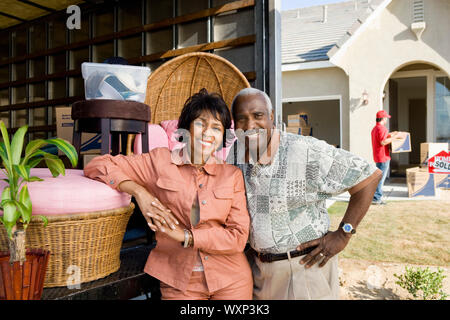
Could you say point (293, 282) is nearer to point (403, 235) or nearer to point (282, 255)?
point (282, 255)

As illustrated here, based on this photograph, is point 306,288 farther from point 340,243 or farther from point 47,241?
point 47,241

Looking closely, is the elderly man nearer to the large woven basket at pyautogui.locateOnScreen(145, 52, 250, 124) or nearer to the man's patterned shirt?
the man's patterned shirt

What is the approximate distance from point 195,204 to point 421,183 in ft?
19.7

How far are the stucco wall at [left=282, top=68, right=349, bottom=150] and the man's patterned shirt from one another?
8.03m

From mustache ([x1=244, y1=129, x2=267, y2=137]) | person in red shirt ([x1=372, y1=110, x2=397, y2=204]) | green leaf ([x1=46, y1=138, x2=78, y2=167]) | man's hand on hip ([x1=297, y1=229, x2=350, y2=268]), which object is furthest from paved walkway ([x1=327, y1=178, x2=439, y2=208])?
green leaf ([x1=46, y1=138, x2=78, y2=167])

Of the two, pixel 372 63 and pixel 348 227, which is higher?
pixel 372 63

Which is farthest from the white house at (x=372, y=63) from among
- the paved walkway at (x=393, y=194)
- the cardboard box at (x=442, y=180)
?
the cardboard box at (x=442, y=180)

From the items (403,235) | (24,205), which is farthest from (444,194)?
(24,205)

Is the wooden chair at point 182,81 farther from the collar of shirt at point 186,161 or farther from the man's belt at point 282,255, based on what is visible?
the man's belt at point 282,255

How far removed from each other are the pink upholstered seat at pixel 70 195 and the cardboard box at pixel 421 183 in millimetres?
6067

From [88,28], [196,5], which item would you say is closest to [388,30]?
[196,5]

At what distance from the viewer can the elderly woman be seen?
1.54 meters

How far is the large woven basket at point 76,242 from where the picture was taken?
154 cm

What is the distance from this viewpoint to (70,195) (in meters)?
1.56
